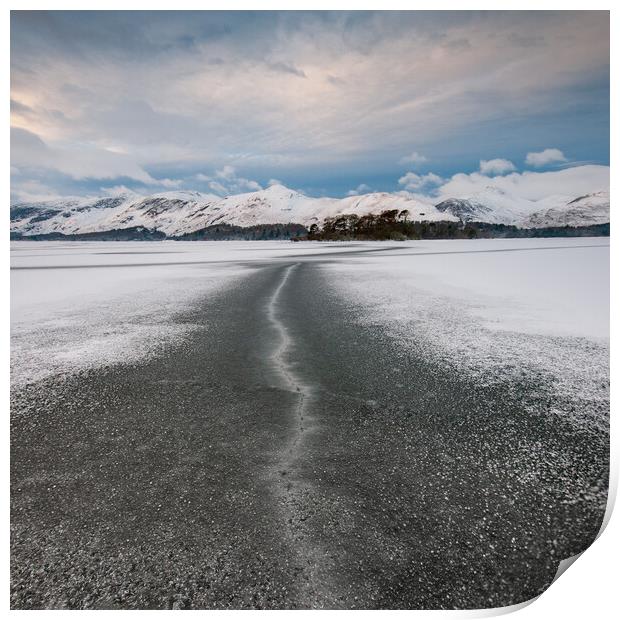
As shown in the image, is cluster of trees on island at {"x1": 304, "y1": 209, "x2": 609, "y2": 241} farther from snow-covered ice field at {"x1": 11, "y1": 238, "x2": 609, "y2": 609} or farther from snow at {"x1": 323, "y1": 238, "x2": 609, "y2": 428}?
snow-covered ice field at {"x1": 11, "y1": 238, "x2": 609, "y2": 609}

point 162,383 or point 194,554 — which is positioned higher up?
point 162,383

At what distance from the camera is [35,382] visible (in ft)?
19.3

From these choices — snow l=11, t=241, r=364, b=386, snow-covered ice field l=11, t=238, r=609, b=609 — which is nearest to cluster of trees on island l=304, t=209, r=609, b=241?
snow l=11, t=241, r=364, b=386

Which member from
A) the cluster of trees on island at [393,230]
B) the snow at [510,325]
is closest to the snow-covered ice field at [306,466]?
the snow at [510,325]

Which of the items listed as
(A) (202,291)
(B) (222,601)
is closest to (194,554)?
(B) (222,601)

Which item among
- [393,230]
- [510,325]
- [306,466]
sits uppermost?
[393,230]

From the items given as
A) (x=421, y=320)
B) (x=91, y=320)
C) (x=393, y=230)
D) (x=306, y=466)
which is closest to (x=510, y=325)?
(x=421, y=320)

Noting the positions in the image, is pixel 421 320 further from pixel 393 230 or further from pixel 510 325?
pixel 393 230

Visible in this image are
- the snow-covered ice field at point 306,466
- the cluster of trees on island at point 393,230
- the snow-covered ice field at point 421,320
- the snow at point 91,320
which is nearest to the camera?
the snow-covered ice field at point 306,466

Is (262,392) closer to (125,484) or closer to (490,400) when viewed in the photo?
(125,484)

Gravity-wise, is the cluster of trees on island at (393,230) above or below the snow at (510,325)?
above

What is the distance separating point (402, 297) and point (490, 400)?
9.03 metres

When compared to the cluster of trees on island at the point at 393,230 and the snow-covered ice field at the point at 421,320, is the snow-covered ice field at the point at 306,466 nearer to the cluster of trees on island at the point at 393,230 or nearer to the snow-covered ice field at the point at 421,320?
the snow-covered ice field at the point at 421,320

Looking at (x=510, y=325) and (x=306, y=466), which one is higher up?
(x=510, y=325)
